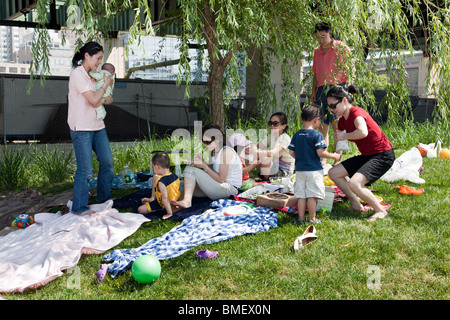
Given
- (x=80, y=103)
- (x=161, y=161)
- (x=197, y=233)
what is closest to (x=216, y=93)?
(x=161, y=161)

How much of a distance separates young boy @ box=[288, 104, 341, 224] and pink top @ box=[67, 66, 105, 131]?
2195 millimetres

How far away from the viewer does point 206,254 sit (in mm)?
3479

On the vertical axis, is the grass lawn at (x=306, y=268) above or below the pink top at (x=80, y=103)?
below

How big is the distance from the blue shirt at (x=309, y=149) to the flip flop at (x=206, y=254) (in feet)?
4.17

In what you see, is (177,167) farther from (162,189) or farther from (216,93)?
(162,189)

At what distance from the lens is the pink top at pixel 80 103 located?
4.57 metres

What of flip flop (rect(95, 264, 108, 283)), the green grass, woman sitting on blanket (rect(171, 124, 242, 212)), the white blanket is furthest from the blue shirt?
flip flop (rect(95, 264, 108, 283))

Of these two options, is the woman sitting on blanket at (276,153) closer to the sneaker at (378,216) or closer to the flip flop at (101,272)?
the sneaker at (378,216)

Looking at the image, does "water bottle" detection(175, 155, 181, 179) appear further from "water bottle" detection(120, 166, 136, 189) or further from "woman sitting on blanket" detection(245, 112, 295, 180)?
"woman sitting on blanket" detection(245, 112, 295, 180)

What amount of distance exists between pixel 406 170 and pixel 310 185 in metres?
2.31

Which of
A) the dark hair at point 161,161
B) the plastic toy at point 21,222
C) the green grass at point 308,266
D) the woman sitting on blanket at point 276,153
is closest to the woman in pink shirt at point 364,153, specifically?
the green grass at point 308,266

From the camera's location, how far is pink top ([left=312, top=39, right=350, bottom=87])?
5141 millimetres
